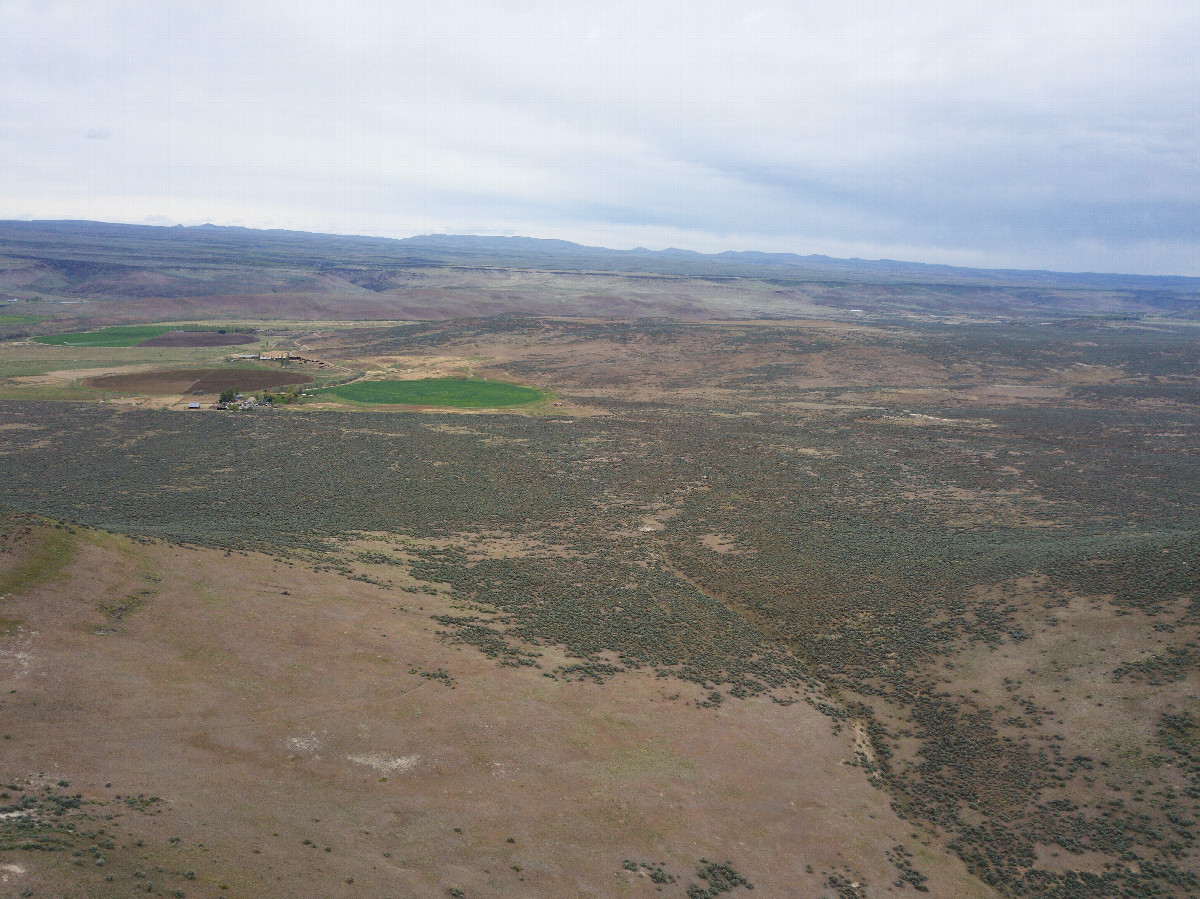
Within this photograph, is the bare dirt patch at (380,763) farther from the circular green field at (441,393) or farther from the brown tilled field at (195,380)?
the brown tilled field at (195,380)

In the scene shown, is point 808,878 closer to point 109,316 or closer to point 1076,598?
point 1076,598

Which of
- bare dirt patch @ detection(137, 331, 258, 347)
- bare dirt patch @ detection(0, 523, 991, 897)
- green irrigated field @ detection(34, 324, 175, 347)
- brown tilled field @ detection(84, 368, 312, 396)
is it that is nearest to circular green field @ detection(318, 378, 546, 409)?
brown tilled field @ detection(84, 368, 312, 396)

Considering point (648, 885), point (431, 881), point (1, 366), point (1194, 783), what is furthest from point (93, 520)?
point (1, 366)

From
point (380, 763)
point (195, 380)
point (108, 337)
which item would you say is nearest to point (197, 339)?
point (108, 337)

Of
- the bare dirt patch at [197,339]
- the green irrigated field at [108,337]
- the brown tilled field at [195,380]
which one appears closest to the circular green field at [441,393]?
the brown tilled field at [195,380]

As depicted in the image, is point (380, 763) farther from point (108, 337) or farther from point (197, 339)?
point (108, 337)

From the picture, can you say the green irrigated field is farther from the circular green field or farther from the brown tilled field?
the circular green field
